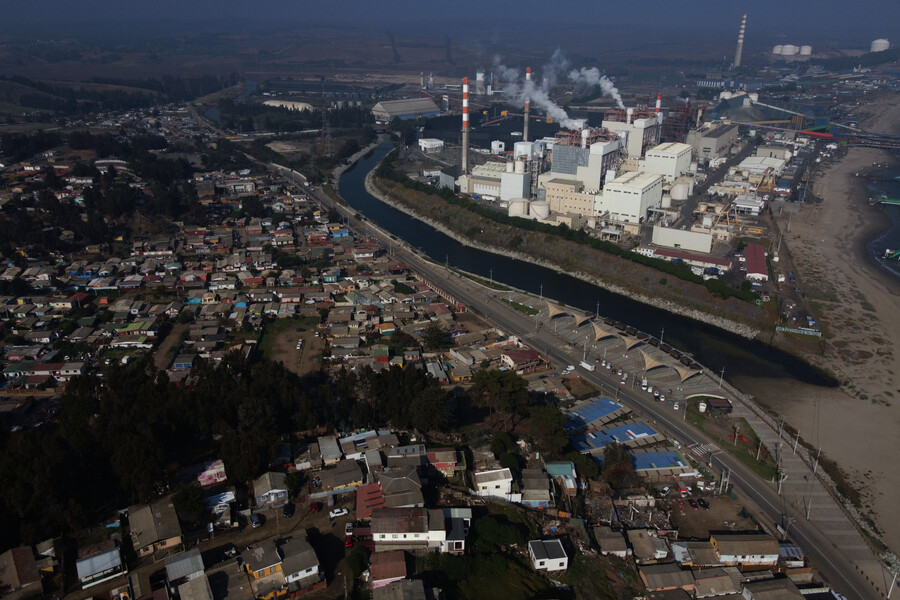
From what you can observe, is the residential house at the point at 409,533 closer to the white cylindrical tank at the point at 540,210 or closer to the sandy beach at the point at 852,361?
the sandy beach at the point at 852,361

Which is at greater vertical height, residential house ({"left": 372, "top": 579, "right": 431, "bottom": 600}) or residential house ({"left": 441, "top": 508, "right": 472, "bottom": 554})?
residential house ({"left": 372, "top": 579, "right": 431, "bottom": 600})

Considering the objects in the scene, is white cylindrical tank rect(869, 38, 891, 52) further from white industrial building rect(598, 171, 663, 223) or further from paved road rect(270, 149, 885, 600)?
paved road rect(270, 149, 885, 600)

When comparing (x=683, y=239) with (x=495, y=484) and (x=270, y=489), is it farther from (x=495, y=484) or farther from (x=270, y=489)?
(x=270, y=489)

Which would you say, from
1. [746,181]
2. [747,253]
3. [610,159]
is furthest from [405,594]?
[746,181]

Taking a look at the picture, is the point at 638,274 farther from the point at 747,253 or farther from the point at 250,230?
the point at 250,230

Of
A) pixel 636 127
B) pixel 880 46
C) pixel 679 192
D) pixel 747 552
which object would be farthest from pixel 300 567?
pixel 880 46

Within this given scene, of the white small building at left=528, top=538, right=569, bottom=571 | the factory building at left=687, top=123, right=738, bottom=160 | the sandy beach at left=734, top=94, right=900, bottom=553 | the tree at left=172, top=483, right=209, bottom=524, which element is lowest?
the sandy beach at left=734, top=94, right=900, bottom=553

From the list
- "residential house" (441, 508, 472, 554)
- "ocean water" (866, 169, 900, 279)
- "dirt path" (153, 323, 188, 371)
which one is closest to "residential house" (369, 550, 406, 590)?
"residential house" (441, 508, 472, 554)

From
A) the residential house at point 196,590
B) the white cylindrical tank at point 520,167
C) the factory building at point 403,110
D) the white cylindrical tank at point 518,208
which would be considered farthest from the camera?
the factory building at point 403,110

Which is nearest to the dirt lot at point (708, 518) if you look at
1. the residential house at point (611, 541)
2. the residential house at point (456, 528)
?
the residential house at point (611, 541)
